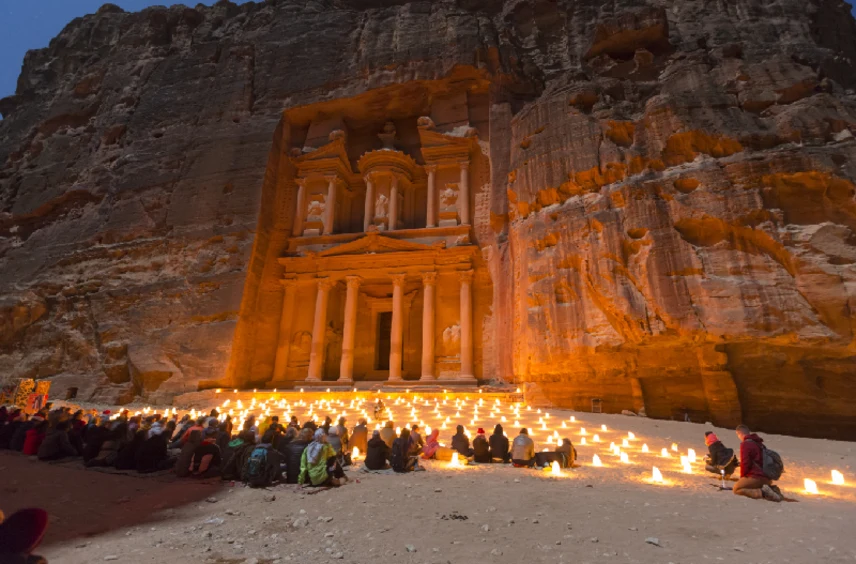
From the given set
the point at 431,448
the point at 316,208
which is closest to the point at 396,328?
the point at 316,208

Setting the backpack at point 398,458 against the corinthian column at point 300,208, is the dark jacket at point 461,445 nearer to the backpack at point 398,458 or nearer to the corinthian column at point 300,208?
the backpack at point 398,458

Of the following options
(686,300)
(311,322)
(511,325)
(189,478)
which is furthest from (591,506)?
(311,322)

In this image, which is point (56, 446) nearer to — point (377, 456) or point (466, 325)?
point (377, 456)

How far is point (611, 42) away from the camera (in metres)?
22.1

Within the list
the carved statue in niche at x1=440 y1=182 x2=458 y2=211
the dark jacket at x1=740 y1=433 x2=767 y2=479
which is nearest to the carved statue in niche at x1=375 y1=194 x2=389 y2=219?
the carved statue in niche at x1=440 y1=182 x2=458 y2=211

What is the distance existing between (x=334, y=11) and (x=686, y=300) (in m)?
26.3

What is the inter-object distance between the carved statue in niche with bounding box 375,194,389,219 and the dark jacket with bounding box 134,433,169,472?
18.7 metres

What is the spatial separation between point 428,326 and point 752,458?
16784 millimetres

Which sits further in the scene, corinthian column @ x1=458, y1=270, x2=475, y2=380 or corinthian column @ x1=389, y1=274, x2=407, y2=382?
corinthian column @ x1=389, y1=274, x2=407, y2=382

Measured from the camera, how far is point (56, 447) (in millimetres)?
9227

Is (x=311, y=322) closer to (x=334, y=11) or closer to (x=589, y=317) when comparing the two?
(x=589, y=317)

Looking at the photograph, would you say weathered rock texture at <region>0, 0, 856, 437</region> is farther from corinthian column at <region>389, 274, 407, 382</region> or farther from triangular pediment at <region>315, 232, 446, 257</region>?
corinthian column at <region>389, 274, 407, 382</region>

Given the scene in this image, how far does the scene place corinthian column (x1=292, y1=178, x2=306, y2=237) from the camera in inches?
1019

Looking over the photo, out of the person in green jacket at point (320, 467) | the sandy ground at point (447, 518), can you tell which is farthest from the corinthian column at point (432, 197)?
the person in green jacket at point (320, 467)
